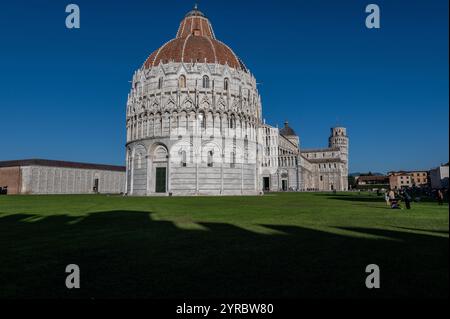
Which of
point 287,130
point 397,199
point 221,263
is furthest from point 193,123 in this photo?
point 287,130

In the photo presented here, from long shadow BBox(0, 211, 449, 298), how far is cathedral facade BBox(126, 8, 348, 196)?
41216 mm

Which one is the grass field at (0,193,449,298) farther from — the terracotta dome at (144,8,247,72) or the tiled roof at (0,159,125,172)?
the tiled roof at (0,159,125,172)

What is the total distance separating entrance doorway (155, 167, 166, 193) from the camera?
173 ft

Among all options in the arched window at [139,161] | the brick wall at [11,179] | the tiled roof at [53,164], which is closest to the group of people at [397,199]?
the arched window at [139,161]

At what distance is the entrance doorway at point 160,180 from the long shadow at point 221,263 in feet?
138

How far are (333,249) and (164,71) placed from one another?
51115mm

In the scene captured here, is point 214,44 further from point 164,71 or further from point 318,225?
point 318,225

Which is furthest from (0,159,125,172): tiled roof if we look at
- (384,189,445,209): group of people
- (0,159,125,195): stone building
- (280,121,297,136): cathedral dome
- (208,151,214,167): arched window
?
(384,189,445,209): group of people

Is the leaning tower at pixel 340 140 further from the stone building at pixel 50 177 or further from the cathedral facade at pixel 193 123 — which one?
the stone building at pixel 50 177

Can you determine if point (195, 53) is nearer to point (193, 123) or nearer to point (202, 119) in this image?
point (202, 119)

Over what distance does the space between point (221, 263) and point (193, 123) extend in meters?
46.1

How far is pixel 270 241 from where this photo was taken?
9.09 m
